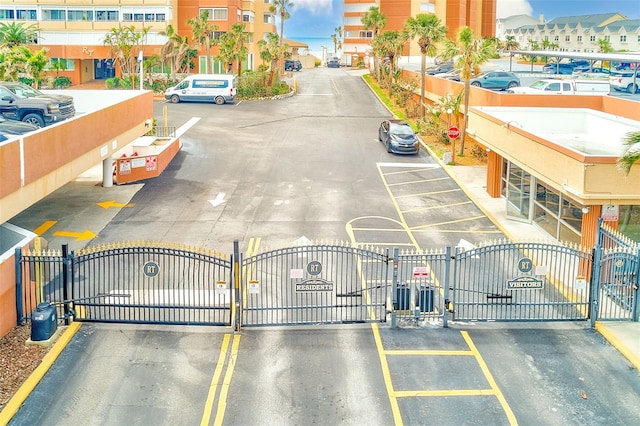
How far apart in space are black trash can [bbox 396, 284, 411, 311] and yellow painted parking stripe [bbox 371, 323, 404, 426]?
787 millimetres

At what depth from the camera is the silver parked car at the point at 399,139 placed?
41469 mm

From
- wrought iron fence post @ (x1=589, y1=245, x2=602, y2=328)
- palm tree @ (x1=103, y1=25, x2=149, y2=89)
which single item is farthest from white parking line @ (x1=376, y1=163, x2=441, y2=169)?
palm tree @ (x1=103, y1=25, x2=149, y2=89)

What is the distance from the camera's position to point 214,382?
14898mm

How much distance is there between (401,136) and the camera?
1662 inches

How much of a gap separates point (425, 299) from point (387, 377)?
10.5 feet

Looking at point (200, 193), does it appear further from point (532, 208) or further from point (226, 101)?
point (226, 101)

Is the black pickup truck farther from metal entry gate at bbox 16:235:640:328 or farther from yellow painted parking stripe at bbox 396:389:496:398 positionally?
yellow painted parking stripe at bbox 396:389:496:398

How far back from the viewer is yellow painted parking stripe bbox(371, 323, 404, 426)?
13.6 m

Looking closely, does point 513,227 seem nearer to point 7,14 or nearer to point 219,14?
point 219,14

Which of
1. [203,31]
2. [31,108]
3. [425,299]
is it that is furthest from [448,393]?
[203,31]

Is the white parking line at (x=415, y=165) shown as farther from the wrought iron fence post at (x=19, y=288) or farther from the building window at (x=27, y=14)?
the building window at (x=27, y=14)

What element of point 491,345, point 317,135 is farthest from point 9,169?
point 317,135

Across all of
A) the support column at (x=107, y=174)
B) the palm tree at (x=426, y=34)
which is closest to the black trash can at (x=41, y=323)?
the support column at (x=107, y=174)

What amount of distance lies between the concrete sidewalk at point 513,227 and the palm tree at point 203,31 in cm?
4184
